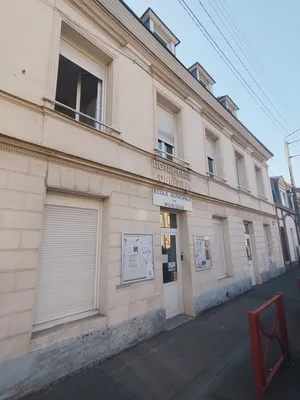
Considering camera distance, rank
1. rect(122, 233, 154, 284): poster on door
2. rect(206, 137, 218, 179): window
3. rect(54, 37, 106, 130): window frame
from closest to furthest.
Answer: rect(122, 233, 154, 284): poster on door, rect(54, 37, 106, 130): window frame, rect(206, 137, 218, 179): window

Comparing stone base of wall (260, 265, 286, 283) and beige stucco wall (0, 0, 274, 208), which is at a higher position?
beige stucco wall (0, 0, 274, 208)

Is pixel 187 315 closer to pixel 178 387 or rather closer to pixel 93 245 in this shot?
pixel 178 387

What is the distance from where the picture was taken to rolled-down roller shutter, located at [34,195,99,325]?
3.26 metres

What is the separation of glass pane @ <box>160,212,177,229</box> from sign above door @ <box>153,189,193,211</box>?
1.06 feet

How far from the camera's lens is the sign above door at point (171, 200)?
500cm

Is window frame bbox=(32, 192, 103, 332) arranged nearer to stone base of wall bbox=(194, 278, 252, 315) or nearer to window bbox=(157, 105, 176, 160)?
window bbox=(157, 105, 176, 160)

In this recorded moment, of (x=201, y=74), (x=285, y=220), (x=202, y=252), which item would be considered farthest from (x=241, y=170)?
(x=285, y=220)

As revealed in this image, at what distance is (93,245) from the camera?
12.9 ft

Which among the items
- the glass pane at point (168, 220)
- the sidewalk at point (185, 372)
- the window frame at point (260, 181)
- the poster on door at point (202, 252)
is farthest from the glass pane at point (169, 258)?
the window frame at point (260, 181)

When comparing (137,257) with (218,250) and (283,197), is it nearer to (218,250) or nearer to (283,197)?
(218,250)

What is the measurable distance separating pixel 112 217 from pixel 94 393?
8.10ft

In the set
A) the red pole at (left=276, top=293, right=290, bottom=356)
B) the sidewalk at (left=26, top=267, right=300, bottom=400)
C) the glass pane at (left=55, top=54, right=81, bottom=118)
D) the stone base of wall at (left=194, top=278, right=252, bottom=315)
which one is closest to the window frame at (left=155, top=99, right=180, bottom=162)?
the glass pane at (left=55, top=54, right=81, bottom=118)

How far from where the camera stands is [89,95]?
4793 mm

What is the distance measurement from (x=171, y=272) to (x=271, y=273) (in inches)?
292
